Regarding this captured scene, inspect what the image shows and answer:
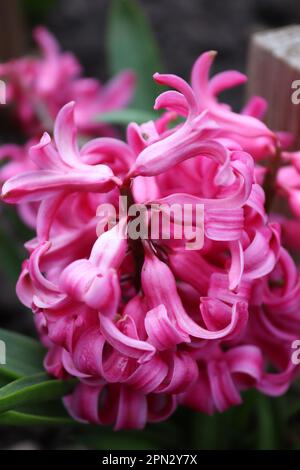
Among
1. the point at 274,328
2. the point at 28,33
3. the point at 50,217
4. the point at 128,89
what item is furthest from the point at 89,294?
the point at 28,33

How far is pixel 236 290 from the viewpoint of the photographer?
797 millimetres

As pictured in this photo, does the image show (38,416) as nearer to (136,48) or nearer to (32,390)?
(32,390)

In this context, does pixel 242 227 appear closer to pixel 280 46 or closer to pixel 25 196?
pixel 25 196

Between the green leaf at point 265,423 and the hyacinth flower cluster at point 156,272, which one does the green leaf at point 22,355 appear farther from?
the green leaf at point 265,423

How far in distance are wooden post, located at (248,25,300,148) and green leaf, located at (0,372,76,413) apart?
560 millimetres

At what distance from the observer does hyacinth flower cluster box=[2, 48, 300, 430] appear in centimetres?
78

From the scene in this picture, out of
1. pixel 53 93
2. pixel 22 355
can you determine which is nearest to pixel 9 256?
pixel 22 355

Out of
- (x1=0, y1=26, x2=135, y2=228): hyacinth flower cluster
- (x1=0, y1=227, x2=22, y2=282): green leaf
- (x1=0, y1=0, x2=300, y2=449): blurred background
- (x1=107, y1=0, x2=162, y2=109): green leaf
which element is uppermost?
(x1=107, y1=0, x2=162, y2=109): green leaf

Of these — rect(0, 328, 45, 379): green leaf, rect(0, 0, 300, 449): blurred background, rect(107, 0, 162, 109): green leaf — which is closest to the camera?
rect(0, 328, 45, 379): green leaf

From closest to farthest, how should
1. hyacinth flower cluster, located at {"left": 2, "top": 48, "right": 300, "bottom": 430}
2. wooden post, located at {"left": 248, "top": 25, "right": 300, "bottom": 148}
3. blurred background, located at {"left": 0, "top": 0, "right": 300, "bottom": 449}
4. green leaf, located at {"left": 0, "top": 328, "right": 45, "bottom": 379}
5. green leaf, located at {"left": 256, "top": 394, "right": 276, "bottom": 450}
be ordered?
hyacinth flower cluster, located at {"left": 2, "top": 48, "right": 300, "bottom": 430} → green leaf, located at {"left": 0, "top": 328, "right": 45, "bottom": 379} → green leaf, located at {"left": 256, "top": 394, "right": 276, "bottom": 450} → wooden post, located at {"left": 248, "top": 25, "right": 300, "bottom": 148} → blurred background, located at {"left": 0, "top": 0, "right": 300, "bottom": 449}

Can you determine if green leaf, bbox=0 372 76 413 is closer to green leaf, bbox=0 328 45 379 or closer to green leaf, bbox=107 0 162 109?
green leaf, bbox=0 328 45 379

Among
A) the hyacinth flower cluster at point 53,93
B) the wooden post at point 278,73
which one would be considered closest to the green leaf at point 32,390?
the wooden post at point 278,73

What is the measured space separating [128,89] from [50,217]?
28.9 inches

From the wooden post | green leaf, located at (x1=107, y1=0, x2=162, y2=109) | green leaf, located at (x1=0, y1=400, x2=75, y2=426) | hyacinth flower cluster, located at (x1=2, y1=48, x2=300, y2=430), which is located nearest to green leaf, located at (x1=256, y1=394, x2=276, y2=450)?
hyacinth flower cluster, located at (x1=2, y1=48, x2=300, y2=430)
